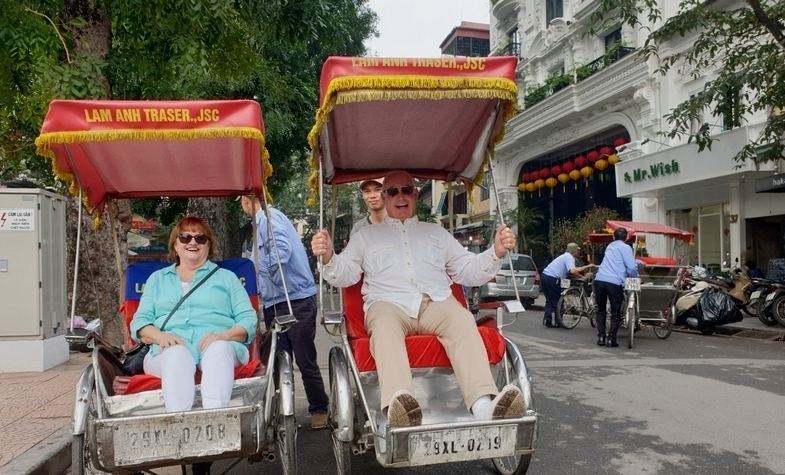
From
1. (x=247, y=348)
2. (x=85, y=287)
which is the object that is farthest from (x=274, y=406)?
(x=85, y=287)

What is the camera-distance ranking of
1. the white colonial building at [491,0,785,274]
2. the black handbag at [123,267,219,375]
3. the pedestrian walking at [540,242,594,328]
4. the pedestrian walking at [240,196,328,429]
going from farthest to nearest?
1. the white colonial building at [491,0,785,274]
2. the pedestrian walking at [540,242,594,328]
3. the pedestrian walking at [240,196,328,429]
4. the black handbag at [123,267,219,375]

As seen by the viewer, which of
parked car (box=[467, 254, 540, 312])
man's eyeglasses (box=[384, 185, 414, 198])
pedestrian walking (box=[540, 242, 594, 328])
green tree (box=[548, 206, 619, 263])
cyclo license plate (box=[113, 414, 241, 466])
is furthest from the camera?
green tree (box=[548, 206, 619, 263])

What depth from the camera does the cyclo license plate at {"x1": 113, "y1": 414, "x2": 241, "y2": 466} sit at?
2975mm

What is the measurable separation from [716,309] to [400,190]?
26.9ft

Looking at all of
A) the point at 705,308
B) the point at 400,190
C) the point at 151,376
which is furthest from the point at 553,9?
the point at 151,376

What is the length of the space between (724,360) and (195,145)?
279 inches

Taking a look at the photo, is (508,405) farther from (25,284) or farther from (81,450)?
(25,284)

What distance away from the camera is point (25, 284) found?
704 centimetres

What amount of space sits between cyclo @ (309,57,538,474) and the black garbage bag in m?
7.59

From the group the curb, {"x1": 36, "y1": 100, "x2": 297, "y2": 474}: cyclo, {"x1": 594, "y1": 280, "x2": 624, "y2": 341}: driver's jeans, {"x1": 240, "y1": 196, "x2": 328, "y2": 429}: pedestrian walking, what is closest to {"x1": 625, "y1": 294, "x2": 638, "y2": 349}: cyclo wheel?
{"x1": 594, "y1": 280, "x2": 624, "y2": 341}: driver's jeans

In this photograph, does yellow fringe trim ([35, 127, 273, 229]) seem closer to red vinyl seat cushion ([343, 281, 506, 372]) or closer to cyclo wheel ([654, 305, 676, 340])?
red vinyl seat cushion ([343, 281, 506, 372])

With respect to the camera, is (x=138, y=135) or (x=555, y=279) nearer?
(x=138, y=135)

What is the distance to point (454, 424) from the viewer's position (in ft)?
9.96

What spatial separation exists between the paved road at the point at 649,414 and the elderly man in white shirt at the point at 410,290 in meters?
0.95
